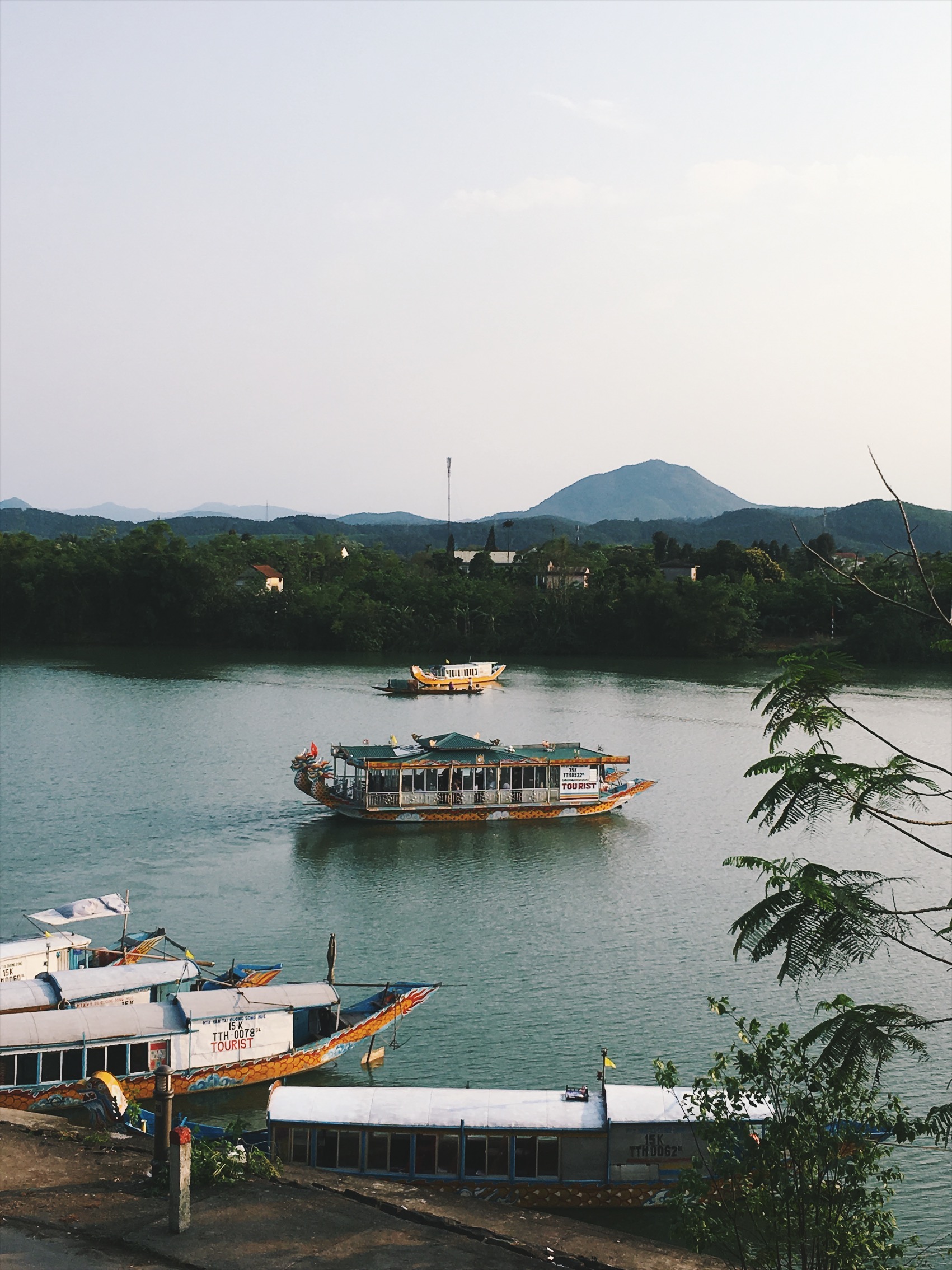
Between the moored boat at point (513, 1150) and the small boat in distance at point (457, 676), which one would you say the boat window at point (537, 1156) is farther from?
the small boat in distance at point (457, 676)

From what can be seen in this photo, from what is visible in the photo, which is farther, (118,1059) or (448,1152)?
(118,1059)

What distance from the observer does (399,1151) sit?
13508 millimetres

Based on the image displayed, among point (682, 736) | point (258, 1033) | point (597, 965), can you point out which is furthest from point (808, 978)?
point (682, 736)

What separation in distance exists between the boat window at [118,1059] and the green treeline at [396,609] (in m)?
64.6

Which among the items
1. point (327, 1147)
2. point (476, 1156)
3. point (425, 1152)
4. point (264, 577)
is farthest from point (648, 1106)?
point (264, 577)

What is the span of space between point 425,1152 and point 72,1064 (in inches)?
200

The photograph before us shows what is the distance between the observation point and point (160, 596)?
277 feet

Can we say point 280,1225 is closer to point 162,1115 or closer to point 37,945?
point 162,1115

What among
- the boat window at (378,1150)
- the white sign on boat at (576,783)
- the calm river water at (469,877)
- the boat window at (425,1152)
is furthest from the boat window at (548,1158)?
the white sign on boat at (576,783)

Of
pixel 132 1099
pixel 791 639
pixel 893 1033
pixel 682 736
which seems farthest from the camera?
pixel 791 639

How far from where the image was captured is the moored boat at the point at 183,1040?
15422 mm

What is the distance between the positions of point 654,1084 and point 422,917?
29.7 feet

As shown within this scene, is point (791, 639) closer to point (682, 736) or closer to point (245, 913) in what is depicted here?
point (682, 736)

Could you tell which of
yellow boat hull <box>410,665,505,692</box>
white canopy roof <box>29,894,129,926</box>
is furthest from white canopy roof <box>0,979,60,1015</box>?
yellow boat hull <box>410,665,505,692</box>
